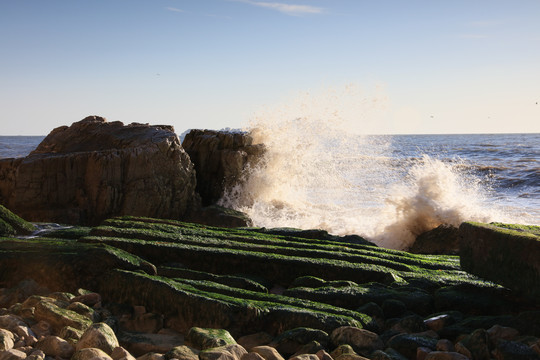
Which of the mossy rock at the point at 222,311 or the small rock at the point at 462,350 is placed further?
the mossy rock at the point at 222,311

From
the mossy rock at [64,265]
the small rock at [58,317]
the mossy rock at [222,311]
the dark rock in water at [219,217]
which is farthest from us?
the dark rock in water at [219,217]

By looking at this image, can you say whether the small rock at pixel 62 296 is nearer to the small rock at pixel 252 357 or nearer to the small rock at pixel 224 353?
the small rock at pixel 224 353

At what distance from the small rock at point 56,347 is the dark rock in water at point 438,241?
8682 millimetres

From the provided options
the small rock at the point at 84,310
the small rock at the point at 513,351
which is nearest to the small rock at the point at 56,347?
the small rock at the point at 84,310

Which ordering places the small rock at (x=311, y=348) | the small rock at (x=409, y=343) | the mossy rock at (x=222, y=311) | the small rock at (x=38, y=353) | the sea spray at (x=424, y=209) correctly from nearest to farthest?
the small rock at (x=38, y=353), the small rock at (x=311, y=348), the small rock at (x=409, y=343), the mossy rock at (x=222, y=311), the sea spray at (x=424, y=209)

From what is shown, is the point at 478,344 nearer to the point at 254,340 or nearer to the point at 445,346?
the point at 445,346

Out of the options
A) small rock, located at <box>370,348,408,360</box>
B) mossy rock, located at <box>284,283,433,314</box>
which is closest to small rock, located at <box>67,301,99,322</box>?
mossy rock, located at <box>284,283,433,314</box>

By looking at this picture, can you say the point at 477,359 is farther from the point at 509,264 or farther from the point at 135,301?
the point at 135,301

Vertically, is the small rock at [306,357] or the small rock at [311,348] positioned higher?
the small rock at [306,357]

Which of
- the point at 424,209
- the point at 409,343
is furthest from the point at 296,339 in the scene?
the point at 424,209

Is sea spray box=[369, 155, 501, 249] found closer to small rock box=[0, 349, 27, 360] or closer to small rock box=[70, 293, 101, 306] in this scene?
small rock box=[70, 293, 101, 306]

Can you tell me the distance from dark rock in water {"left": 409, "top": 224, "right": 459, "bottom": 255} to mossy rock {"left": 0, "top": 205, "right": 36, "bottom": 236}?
7.99 meters

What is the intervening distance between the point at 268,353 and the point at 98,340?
4.53 feet

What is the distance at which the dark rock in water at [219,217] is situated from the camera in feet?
41.3
